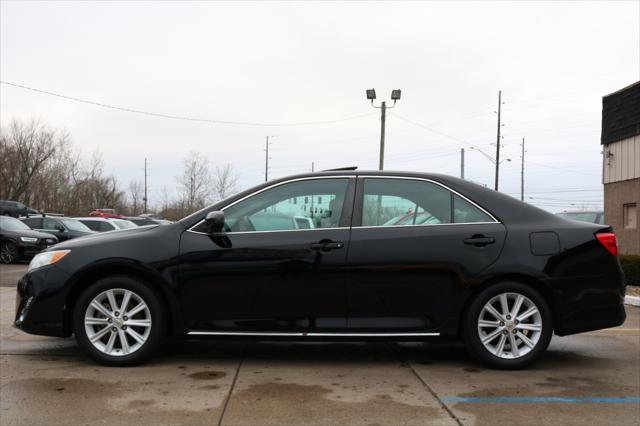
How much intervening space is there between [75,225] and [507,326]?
58.0ft

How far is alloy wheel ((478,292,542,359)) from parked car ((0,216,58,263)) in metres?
14.9

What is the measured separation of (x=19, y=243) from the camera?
16219mm

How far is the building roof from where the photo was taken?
14523 millimetres

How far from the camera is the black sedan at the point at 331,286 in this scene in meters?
4.58

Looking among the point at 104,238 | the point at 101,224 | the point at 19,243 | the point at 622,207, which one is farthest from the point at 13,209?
the point at 104,238

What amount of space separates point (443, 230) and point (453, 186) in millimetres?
447

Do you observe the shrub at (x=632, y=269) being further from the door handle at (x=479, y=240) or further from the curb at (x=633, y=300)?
the door handle at (x=479, y=240)

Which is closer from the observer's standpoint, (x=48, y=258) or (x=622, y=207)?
(x=48, y=258)

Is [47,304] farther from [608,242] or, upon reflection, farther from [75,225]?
[75,225]

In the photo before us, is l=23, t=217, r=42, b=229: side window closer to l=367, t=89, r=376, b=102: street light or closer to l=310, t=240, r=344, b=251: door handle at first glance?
l=367, t=89, r=376, b=102: street light

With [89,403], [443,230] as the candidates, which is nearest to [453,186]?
[443,230]

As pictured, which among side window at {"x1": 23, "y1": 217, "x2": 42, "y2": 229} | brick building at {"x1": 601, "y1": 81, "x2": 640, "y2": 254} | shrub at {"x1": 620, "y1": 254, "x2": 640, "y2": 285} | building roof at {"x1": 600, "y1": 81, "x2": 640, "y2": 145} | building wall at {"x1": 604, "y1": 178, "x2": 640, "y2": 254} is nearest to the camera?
shrub at {"x1": 620, "y1": 254, "x2": 640, "y2": 285}

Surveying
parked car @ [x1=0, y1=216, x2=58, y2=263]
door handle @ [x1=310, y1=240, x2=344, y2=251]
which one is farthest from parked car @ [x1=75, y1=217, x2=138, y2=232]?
door handle @ [x1=310, y1=240, x2=344, y2=251]

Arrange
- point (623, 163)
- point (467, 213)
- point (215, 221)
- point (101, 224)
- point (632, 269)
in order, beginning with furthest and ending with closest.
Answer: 1. point (101, 224)
2. point (623, 163)
3. point (632, 269)
4. point (467, 213)
5. point (215, 221)
